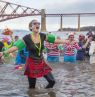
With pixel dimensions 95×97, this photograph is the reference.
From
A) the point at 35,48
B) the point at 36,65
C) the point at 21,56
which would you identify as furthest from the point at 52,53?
the point at 35,48

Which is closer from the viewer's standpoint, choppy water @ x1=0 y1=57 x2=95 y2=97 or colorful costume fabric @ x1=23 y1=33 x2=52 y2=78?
colorful costume fabric @ x1=23 y1=33 x2=52 y2=78

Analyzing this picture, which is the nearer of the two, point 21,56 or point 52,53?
point 21,56

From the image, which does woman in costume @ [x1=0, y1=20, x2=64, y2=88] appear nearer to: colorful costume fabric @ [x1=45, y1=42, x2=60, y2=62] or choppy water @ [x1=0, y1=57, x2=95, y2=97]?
choppy water @ [x1=0, y1=57, x2=95, y2=97]

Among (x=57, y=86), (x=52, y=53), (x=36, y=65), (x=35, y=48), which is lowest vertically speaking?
(x=57, y=86)

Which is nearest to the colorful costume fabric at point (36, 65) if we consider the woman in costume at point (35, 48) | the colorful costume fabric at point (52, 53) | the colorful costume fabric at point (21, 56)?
the woman in costume at point (35, 48)

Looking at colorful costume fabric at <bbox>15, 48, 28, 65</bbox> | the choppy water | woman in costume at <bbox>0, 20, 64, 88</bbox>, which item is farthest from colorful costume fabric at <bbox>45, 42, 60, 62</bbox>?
woman in costume at <bbox>0, 20, 64, 88</bbox>

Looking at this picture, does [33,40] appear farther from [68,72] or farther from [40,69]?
[68,72]

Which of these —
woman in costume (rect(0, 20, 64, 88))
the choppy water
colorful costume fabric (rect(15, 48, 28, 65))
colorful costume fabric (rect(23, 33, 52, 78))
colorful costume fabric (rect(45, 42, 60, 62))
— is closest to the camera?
woman in costume (rect(0, 20, 64, 88))

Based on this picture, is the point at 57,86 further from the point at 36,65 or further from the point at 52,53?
the point at 52,53

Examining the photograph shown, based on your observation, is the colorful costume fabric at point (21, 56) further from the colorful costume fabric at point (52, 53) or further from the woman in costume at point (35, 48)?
the woman in costume at point (35, 48)

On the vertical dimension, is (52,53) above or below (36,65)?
above

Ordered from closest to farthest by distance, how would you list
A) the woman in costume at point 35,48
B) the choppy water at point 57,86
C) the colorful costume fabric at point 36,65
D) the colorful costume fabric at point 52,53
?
the woman in costume at point 35,48 < the colorful costume fabric at point 36,65 < the choppy water at point 57,86 < the colorful costume fabric at point 52,53

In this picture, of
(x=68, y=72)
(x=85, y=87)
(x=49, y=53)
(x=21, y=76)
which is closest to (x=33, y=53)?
(x=85, y=87)

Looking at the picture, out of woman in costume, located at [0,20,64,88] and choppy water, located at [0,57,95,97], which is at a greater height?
woman in costume, located at [0,20,64,88]
